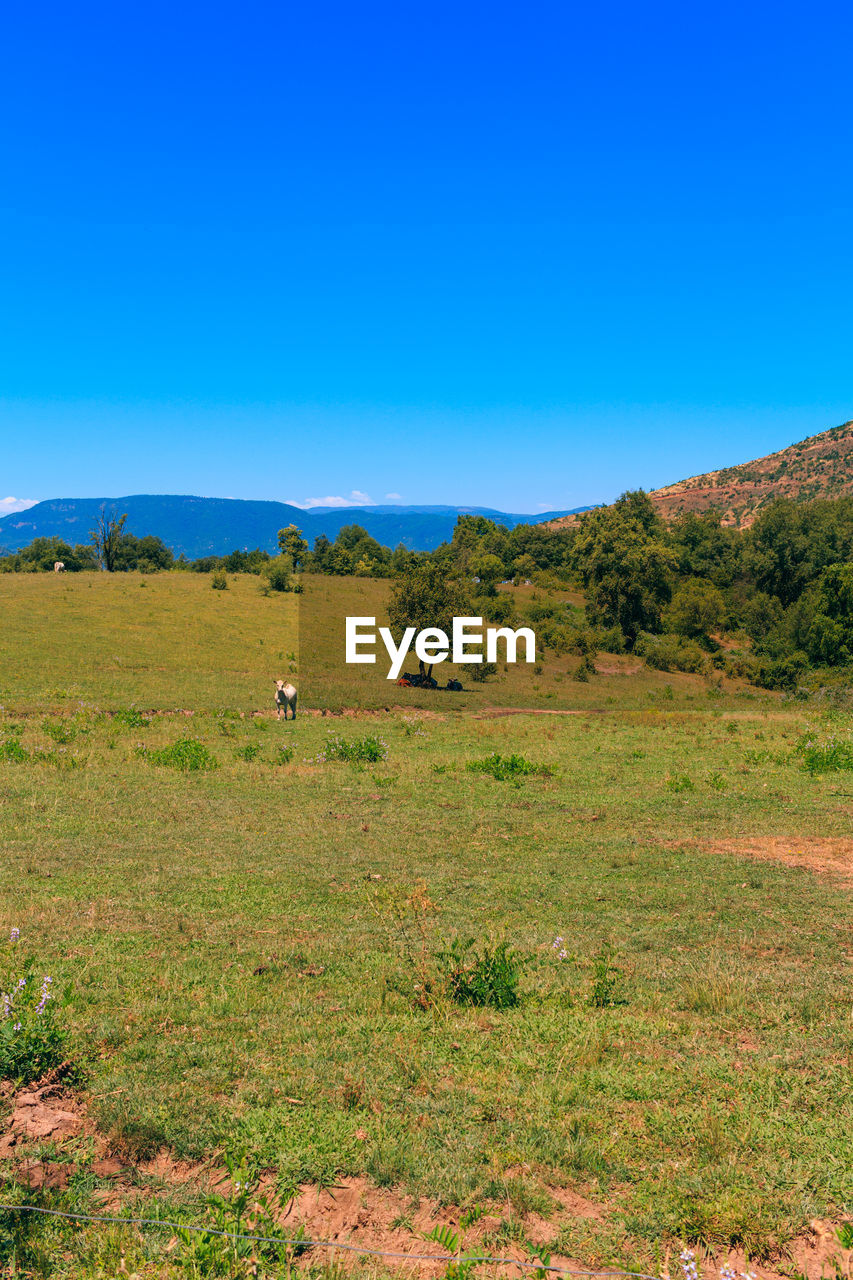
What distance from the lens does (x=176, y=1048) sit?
619 cm

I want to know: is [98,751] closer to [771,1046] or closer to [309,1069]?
[309,1069]

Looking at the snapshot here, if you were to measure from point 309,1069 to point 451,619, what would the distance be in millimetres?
40400

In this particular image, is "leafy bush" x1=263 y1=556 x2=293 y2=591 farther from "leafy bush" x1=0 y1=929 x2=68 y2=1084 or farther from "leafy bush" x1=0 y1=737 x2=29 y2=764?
"leafy bush" x1=0 y1=929 x2=68 y2=1084

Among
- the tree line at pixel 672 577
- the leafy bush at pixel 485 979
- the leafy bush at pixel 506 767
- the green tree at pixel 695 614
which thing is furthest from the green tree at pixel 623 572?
the leafy bush at pixel 485 979

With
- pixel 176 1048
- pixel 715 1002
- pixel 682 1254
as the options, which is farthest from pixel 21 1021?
pixel 715 1002

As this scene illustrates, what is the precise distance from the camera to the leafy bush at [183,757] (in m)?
19.5

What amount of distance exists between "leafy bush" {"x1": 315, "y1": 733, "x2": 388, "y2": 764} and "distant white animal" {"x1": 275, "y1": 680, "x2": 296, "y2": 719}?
670 cm

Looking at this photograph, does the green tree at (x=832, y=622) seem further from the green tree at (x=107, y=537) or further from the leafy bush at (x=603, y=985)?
the green tree at (x=107, y=537)

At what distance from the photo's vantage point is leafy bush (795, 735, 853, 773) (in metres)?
20.3

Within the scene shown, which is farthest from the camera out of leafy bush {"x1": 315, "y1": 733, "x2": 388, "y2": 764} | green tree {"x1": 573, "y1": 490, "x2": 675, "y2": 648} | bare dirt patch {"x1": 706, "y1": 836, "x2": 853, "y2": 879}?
green tree {"x1": 573, "y1": 490, "x2": 675, "y2": 648}

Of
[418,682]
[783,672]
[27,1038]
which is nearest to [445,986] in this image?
[27,1038]

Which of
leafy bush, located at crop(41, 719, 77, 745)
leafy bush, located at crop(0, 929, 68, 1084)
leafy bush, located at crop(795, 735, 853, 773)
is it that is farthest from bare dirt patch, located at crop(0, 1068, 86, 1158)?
leafy bush, located at crop(795, 735, 853, 773)

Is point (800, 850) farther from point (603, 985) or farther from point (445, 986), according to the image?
point (445, 986)

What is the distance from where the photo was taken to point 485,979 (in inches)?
290
